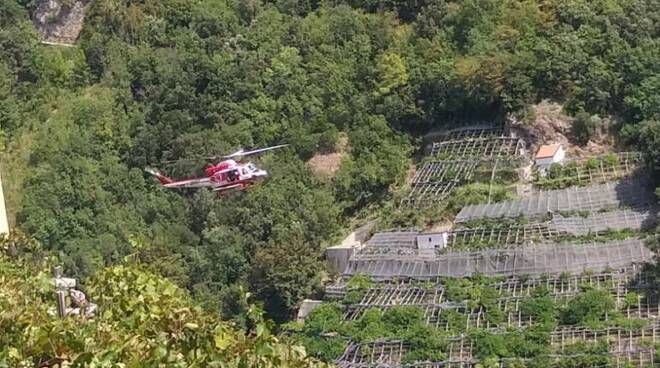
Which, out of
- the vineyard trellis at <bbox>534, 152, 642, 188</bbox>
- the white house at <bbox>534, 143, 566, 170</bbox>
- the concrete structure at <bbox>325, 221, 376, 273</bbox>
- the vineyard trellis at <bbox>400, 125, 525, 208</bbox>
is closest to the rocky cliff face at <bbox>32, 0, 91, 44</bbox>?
the concrete structure at <bbox>325, 221, 376, 273</bbox>

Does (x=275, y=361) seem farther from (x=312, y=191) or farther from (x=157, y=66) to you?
(x=157, y=66)

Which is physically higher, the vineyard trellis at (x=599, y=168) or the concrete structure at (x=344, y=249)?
the vineyard trellis at (x=599, y=168)

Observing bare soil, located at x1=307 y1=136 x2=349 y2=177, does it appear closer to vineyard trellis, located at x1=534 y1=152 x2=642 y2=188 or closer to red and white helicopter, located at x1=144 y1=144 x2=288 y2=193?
red and white helicopter, located at x1=144 y1=144 x2=288 y2=193

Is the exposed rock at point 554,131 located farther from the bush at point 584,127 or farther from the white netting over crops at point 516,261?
the white netting over crops at point 516,261

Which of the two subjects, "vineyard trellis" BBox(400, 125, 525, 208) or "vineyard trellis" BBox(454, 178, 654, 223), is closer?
"vineyard trellis" BBox(454, 178, 654, 223)

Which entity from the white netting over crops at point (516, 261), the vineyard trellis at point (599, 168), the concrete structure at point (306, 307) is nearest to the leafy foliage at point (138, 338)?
the white netting over crops at point (516, 261)

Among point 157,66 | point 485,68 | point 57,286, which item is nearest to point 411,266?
point 485,68

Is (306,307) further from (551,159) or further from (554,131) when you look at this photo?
(554,131)
